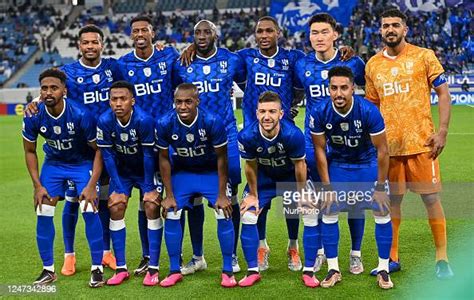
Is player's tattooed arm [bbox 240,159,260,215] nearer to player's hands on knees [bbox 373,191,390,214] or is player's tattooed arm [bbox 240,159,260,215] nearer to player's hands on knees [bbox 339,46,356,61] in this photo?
player's hands on knees [bbox 373,191,390,214]

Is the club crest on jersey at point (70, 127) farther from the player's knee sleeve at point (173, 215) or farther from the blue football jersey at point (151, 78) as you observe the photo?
the player's knee sleeve at point (173, 215)

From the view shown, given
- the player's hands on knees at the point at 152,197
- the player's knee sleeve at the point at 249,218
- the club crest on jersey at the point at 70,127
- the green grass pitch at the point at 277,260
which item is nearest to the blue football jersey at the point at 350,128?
the player's knee sleeve at the point at 249,218

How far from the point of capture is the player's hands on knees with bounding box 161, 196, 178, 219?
5531 millimetres

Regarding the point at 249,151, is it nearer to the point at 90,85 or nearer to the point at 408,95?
the point at 408,95

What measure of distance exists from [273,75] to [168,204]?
164 centimetres

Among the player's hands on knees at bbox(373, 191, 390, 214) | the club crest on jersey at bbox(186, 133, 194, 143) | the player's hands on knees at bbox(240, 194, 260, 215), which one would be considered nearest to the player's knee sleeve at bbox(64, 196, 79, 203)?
the club crest on jersey at bbox(186, 133, 194, 143)

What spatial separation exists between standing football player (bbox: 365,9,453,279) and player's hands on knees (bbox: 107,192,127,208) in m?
2.45

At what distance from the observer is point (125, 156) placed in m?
5.77

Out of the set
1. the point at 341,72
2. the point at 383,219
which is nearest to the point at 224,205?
the point at 383,219

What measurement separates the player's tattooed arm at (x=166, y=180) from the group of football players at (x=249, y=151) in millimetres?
22

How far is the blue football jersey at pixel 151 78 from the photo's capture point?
6137mm

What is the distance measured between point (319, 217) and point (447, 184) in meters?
4.91

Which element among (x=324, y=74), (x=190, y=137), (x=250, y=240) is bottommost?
(x=250, y=240)

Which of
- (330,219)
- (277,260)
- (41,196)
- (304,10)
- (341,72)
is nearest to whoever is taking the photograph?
(341,72)
